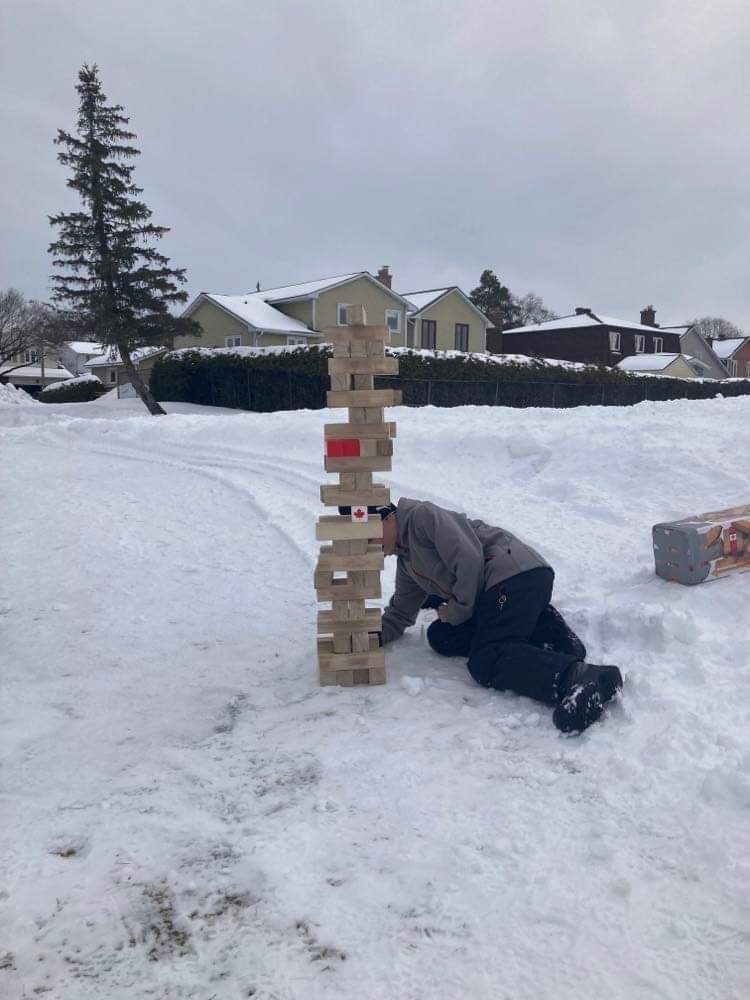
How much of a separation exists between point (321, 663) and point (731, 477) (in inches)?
Result: 251

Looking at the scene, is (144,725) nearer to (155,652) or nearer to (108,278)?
(155,652)

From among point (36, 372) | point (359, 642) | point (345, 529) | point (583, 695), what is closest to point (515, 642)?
point (583, 695)

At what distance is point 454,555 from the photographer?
408cm

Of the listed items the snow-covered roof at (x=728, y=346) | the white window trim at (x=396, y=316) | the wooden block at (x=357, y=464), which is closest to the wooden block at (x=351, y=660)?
the wooden block at (x=357, y=464)

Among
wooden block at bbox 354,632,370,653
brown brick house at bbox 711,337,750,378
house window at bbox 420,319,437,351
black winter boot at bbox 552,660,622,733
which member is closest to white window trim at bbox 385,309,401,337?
house window at bbox 420,319,437,351

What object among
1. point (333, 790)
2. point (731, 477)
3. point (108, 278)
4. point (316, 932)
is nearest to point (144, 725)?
point (333, 790)

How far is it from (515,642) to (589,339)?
47.2 m

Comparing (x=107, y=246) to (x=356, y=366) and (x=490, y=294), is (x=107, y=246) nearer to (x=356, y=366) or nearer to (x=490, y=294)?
(x=356, y=366)

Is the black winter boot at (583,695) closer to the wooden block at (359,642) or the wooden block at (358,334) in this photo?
the wooden block at (359,642)

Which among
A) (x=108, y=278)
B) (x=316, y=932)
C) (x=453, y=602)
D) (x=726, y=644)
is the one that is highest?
(x=108, y=278)

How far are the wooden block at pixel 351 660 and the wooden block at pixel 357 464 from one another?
110cm

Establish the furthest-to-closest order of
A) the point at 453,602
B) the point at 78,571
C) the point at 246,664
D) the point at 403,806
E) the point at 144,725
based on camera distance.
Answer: the point at 78,571, the point at 246,664, the point at 453,602, the point at 144,725, the point at 403,806

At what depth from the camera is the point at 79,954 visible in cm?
235

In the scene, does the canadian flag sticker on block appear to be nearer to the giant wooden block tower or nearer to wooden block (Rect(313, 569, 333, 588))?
the giant wooden block tower
